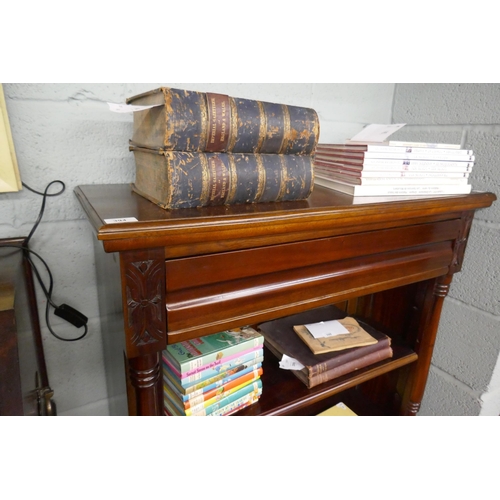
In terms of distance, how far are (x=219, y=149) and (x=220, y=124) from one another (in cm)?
4

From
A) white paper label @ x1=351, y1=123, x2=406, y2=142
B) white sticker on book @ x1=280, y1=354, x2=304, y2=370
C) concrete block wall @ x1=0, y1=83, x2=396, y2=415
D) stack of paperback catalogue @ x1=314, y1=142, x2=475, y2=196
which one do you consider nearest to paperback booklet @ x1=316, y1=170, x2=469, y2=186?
stack of paperback catalogue @ x1=314, y1=142, x2=475, y2=196

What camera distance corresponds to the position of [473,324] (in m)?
1.06

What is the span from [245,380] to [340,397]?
2.08 feet

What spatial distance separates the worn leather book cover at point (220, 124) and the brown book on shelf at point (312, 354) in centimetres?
48

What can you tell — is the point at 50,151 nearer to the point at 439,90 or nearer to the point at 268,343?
the point at 268,343

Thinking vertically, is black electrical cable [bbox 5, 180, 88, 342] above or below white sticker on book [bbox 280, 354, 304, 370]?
above

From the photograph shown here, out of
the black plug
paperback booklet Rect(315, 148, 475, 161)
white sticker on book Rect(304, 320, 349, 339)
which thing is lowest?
white sticker on book Rect(304, 320, 349, 339)

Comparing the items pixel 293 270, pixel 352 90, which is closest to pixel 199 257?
pixel 293 270

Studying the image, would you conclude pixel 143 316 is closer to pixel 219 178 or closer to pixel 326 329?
pixel 219 178

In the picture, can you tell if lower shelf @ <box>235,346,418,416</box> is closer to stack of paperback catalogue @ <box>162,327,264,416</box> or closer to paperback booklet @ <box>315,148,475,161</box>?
stack of paperback catalogue @ <box>162,327,264,416</box>

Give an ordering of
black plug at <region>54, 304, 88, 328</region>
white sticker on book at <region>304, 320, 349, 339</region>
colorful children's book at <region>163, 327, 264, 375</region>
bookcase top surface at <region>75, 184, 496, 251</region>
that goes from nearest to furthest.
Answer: bookcase top surface at <region>75, 184, 496, 251</region>
colorful children's book at <region>163, 327, 264, 375</region>
black plug at <region>54, 304, 88, 328</region>
white sticker on book at <region>304, 320, 349, 339</region>

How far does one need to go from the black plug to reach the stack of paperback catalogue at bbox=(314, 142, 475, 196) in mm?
636

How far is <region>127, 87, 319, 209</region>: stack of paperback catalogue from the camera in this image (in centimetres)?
53

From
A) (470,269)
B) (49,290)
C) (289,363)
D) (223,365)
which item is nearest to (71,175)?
(49,290)
